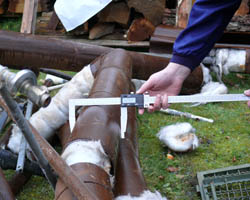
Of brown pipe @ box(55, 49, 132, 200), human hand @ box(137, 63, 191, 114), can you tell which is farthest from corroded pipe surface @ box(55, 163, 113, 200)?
human hand @ box(137, 63, 191, 114)

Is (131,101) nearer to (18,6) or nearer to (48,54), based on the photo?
(48,54)

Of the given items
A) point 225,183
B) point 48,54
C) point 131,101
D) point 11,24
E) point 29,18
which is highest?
point 131,101

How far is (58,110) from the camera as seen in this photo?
9.45 ft

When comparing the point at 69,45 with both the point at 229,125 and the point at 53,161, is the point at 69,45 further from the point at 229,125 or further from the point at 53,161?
the point at 53,161

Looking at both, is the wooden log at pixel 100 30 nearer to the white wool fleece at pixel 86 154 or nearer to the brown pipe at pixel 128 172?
the brown pipe at pixel 128 172

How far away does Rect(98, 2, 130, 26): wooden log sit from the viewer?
20.5 ft

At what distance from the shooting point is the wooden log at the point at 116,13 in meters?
6.24

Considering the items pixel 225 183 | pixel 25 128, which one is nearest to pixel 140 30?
pixel 225 183

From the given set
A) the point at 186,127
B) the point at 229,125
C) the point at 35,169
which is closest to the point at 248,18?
the point at 229,125

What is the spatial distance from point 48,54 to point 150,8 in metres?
2.89

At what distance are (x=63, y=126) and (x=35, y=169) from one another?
51cm

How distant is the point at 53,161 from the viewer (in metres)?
1.36

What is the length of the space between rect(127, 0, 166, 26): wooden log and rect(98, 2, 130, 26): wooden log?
0.60ft

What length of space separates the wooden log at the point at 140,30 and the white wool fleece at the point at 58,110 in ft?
11.4
